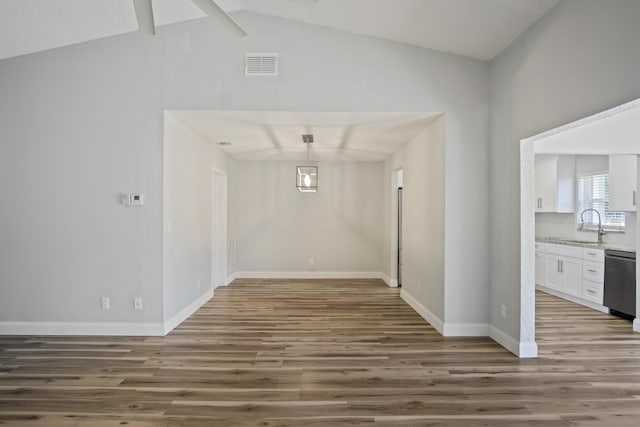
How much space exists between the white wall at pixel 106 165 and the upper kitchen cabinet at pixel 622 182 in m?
2.86

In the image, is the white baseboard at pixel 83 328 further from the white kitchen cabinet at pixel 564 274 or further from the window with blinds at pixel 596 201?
the window with blinds at pixel 596 201

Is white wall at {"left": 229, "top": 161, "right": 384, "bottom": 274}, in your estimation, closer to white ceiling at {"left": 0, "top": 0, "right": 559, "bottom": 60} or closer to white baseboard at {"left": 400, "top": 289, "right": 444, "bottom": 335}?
white baseboard at {"left": 400, "top": 289, "right": 444, "bottom": 335}

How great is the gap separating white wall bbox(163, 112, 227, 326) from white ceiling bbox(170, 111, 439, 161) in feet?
0.77

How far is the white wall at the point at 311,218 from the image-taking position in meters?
7.85

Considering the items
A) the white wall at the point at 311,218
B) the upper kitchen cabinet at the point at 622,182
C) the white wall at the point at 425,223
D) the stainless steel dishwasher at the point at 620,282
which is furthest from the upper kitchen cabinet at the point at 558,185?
the white wall at the point at 311,218

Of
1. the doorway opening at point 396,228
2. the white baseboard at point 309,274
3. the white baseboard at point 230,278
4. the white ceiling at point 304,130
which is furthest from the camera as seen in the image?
the white baseboard at point 309,274

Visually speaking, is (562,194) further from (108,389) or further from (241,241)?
(108,389)

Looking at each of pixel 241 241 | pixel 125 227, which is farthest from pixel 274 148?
pixel 125 227

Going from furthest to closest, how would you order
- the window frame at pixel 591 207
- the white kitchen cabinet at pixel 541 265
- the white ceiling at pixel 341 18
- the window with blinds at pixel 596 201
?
1. the white kitchen cabinet at pixel 541 265
2. the window with blinds at pixel 596 201
3. the window frame at pixel 591 207
4. the white ceiling at pixel 341 18

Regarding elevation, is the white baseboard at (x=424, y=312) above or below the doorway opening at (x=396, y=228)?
below

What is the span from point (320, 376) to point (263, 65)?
3.16 m

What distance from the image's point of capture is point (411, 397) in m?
2.75

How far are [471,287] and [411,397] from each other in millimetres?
1820

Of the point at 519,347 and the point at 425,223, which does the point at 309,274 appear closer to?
the point at 425,223
